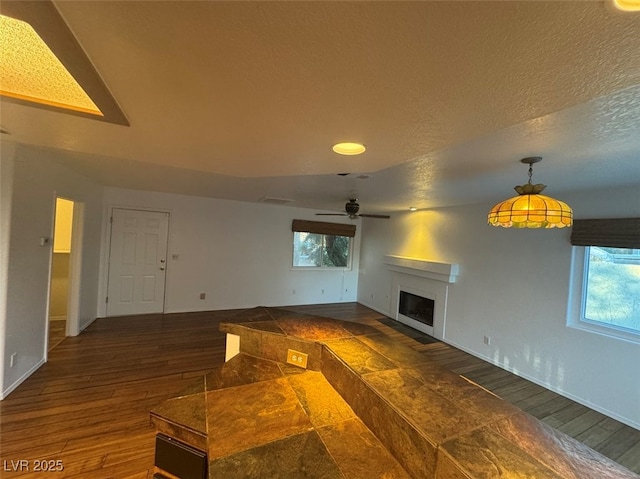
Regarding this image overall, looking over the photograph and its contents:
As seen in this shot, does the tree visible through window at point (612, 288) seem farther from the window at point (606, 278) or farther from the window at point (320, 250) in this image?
the window at point (320, 250)

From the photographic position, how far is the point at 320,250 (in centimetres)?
650

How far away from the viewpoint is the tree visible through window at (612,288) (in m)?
2.65

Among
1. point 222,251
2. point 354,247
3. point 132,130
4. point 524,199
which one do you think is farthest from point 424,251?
point 132,130

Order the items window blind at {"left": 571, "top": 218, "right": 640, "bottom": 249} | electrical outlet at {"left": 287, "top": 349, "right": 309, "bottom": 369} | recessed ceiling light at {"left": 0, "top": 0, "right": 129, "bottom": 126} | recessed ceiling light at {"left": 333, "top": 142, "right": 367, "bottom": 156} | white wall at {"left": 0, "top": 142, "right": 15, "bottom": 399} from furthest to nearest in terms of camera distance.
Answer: window blind at {"left": 571, "top": 218, "right": 640, "bottom": 249} → white wall at {"left": 0, "top": 142, "right": 15, "bottom": 399} → electrical outlet at {"left": 287, "top": 349, "right": 309, "bottom": 369} → recessed ceiling light at {"left": 333, "top": 142, "right": 367, "bottom": 156} → recessed ceiling light at {"left": 0, "top": 0, "right": 129, "bottom": 126}

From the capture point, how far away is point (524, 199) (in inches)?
71.0

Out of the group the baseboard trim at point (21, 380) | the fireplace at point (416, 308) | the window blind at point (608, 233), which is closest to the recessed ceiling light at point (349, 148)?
the window blind at point (608, 233)

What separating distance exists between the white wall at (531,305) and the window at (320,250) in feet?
7.10

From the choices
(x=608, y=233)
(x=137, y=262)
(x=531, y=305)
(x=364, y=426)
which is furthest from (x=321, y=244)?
(x=364, y=426)

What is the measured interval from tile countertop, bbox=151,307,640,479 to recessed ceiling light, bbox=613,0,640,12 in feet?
3.28

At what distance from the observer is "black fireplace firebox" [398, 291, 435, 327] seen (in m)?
4.88

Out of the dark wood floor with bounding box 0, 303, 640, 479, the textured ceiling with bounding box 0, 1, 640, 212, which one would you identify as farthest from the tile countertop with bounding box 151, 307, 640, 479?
the dark wood floor with bounding box 0, 303, 640, 479

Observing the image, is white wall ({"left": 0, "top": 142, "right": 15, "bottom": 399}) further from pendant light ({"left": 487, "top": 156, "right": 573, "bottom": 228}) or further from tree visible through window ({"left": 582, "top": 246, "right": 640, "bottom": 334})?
tree visible through window ({"left": 582, "top": 246, "right": 640, "bottom": 334})

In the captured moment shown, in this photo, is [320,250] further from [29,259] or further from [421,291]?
[29,259]

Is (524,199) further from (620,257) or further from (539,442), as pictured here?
(620,257)
